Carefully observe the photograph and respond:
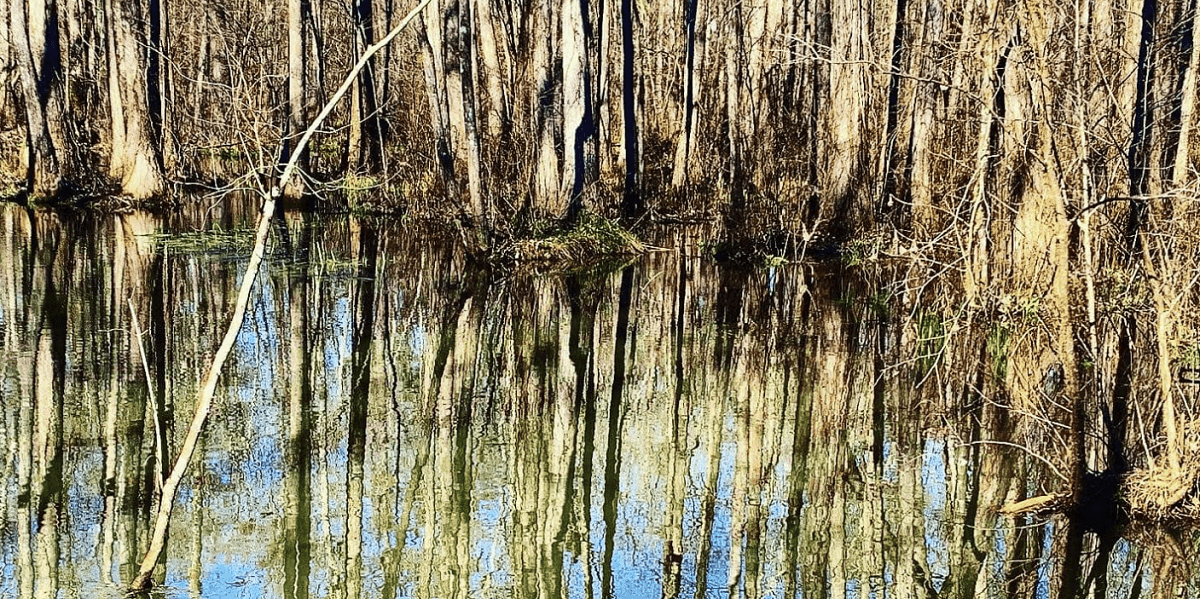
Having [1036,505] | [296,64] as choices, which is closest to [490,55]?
[296,64]

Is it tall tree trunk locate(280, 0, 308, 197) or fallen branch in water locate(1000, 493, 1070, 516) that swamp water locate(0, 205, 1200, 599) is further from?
tall tree trunk locate(280, 0, 308, 197)

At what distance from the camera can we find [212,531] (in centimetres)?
629

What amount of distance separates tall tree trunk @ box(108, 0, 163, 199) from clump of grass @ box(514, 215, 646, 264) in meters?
8.31

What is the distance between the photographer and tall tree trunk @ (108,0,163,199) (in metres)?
21.9

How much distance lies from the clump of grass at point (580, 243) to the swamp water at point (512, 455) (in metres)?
2.15

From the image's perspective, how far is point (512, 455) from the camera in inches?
308

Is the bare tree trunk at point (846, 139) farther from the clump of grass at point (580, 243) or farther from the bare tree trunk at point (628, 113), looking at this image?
the bare tree trunk at point (628, 113)

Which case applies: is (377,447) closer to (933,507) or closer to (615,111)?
(933,507)

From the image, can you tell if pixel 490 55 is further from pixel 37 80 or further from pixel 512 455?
pixel 512 455

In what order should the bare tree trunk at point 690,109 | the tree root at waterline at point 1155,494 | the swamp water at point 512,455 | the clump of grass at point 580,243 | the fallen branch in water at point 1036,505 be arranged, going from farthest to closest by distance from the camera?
the bare tree trunk at point 690,109 → the clump of grass at point 580,243 → the fallen branch in water at point 1036,505 → the tree root at waterline at point 1155,494 → the swamp water at point 512,455

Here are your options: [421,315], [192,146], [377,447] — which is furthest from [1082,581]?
[192,146]

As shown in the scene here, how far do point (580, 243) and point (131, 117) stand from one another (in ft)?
31.8

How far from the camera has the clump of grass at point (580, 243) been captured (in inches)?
608

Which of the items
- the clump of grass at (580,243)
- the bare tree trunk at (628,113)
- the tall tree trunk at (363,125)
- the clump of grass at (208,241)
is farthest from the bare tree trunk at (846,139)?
the tall tree trunk at (363,125)
